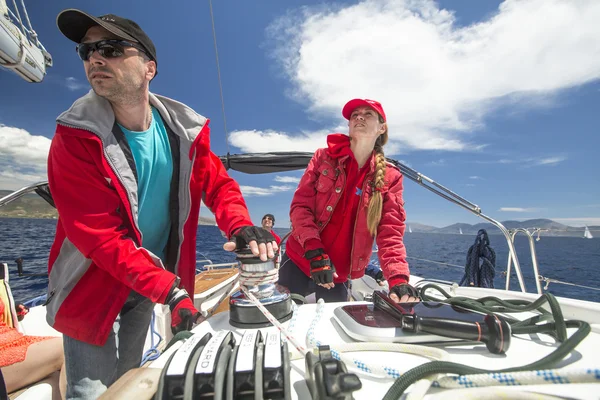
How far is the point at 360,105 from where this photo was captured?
2.08 metres

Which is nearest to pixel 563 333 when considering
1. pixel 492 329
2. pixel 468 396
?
pixel 492 329

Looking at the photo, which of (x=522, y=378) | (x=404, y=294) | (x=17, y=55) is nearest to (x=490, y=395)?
(x=522, y=378)

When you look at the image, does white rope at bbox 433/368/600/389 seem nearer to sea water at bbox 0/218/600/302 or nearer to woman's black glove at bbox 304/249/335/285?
woman's black glove at bbox 304/249/335/285

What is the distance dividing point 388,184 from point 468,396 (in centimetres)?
157

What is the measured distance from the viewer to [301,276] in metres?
2.22

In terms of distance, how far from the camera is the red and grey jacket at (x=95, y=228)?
1.20 metres

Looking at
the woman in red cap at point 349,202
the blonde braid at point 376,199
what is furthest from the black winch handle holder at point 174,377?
the blonde braid at point 376,199

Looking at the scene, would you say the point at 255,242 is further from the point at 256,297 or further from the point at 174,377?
the point at 174,377

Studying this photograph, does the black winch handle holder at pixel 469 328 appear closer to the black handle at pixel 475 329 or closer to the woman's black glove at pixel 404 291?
the black handle at pixel 475 329

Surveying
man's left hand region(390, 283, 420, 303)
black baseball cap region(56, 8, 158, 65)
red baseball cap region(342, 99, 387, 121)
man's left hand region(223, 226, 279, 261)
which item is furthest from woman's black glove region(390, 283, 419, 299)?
black baseball cap region(56, 8, 158, 65)

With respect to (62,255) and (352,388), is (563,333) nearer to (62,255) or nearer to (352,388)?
(352,388)

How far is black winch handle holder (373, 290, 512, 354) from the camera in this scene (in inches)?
31.3

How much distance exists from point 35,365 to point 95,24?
1.81 meters

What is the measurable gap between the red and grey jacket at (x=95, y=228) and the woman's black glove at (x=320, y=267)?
0.53m
